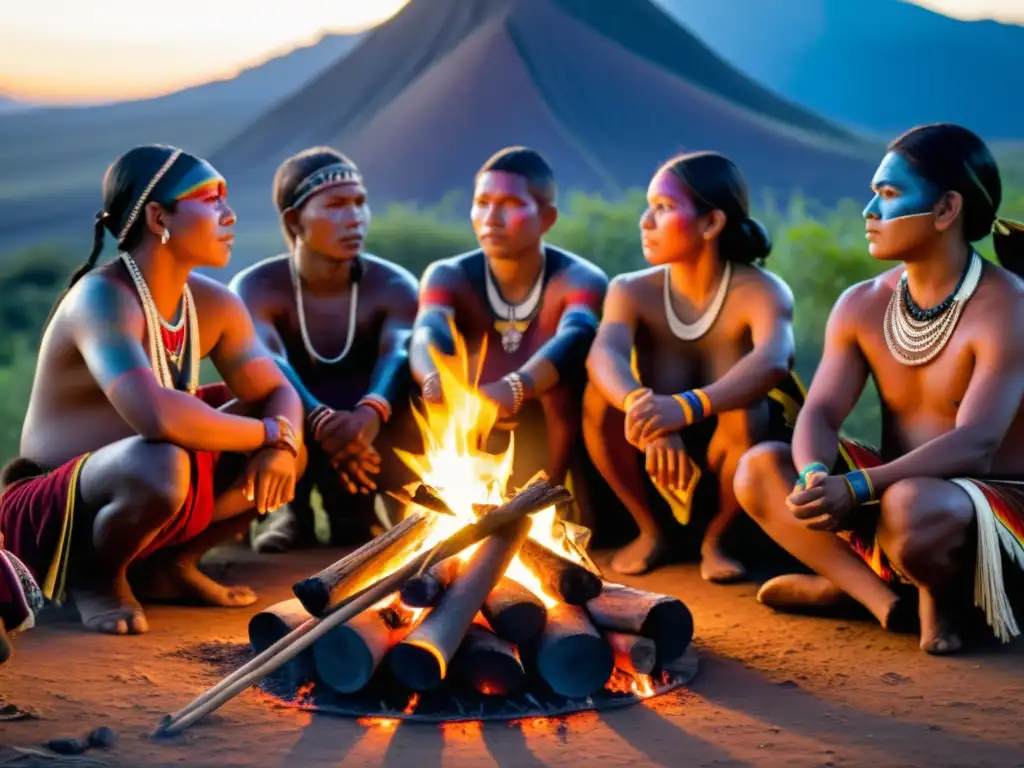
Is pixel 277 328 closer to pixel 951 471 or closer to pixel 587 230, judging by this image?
pixel 951 471

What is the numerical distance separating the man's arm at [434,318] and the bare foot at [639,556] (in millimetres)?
1152

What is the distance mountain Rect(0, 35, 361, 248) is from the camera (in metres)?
12.8

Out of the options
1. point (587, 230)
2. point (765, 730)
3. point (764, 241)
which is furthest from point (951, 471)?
point (587, 230)

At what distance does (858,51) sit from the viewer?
14047 mm

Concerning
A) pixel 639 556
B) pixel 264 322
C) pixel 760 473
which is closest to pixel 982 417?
pixel 760 473

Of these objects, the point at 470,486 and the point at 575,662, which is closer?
the point at 575,662

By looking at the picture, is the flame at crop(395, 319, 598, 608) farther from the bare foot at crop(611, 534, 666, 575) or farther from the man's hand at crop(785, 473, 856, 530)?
the bare foot at crop(611, 534, 666, 575)

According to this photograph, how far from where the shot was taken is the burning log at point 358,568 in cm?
383

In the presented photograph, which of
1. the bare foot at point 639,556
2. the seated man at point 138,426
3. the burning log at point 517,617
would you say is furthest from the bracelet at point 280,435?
the bare foot at point 639,556

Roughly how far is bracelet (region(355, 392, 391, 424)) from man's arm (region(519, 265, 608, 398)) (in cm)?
65

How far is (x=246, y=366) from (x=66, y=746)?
2.08 metres

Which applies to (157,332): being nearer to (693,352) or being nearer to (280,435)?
(280,435)

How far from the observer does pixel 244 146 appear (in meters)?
14.3

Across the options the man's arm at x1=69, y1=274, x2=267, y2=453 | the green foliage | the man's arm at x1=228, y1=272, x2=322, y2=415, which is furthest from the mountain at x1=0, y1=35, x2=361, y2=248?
the man's arm at x1=69, y1=274, x2=267, y2=453
